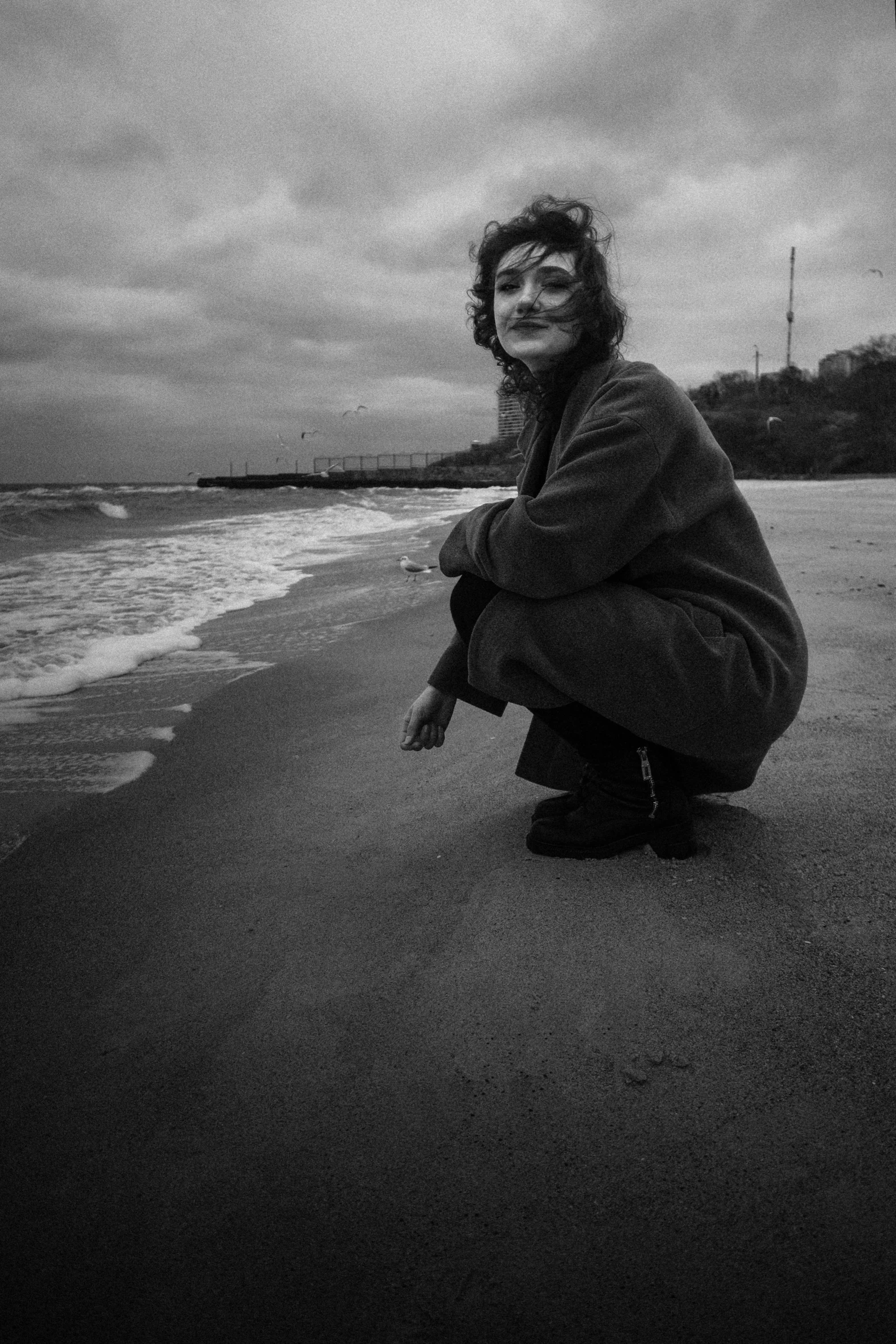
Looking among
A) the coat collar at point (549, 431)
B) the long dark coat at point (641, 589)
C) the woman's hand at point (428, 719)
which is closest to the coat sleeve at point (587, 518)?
the long dark coat at point (641, 589)

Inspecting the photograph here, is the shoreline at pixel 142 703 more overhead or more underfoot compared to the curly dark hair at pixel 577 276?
more underfoot

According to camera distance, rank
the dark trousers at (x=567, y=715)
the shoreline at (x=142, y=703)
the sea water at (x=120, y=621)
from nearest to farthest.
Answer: the dark trousers at (x=567, y=715) < the shoreline at (x=142, y=703) < the sea water at (x=120, y=621)

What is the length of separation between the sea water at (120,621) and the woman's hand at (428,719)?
1.07 meters

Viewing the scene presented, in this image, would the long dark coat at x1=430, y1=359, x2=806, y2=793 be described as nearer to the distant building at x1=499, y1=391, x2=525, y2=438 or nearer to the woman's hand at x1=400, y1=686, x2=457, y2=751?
the woman's hand at x1=400, y1=686, x2=457, y2=751

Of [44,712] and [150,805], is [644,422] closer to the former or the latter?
[150,805]

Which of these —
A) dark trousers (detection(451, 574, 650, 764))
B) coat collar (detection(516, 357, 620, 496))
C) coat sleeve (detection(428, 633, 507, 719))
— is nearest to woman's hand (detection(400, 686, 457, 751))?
coat sleeve (detection(428, 633, 507, 719))

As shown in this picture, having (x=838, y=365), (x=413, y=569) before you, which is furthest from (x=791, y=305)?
(x=413, y=569)

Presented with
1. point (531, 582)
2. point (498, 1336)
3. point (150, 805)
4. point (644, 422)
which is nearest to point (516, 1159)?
point (498, 1336)

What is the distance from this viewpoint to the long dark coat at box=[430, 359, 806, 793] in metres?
1.41

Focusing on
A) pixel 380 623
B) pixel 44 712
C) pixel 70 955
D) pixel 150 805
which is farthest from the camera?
pixel 380 623

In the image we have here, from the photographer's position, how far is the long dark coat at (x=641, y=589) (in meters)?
1.41

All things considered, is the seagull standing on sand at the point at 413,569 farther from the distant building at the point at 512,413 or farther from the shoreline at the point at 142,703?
the distant building at the point at 512,413

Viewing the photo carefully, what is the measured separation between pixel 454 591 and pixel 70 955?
1.01 m

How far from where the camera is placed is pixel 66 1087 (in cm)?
119
